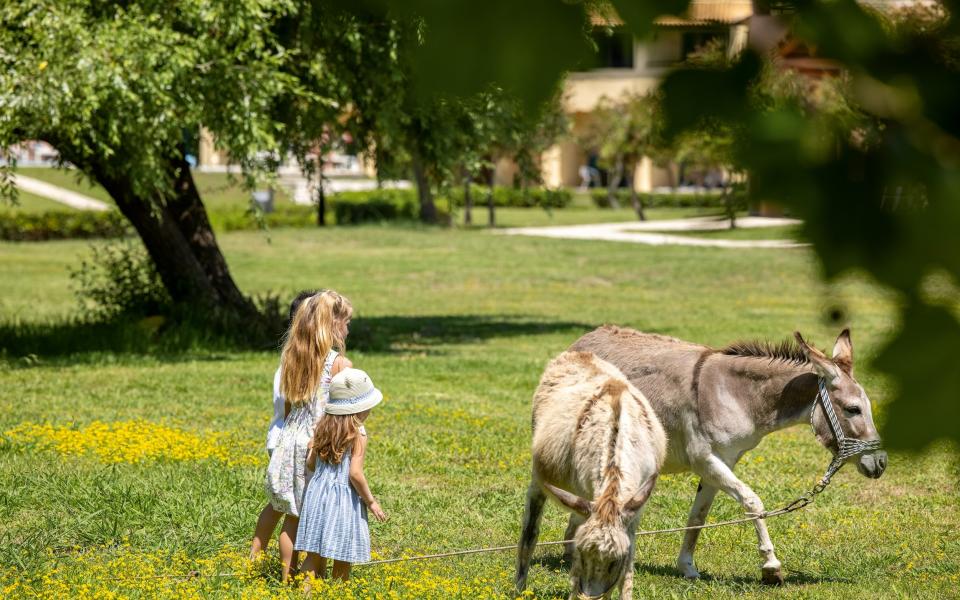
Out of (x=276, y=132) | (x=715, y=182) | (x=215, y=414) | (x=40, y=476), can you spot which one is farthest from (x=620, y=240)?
(x=715, y=182)

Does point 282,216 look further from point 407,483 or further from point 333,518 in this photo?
point 333,518

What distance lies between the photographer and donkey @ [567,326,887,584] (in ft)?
24.7

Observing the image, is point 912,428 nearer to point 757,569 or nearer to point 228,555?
point 228,555

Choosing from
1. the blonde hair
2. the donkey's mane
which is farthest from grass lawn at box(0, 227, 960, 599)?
the blonde hair

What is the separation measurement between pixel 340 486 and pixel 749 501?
2.52 metres

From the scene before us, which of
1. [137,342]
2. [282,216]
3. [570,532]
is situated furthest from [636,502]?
[282,216]

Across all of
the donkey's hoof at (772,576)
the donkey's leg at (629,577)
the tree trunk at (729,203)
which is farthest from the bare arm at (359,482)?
the tree trunk at (729,203)

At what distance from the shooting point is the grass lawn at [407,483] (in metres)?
6.73

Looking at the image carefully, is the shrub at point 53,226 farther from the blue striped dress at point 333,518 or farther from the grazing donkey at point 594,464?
the grazing donkey at point 594,464

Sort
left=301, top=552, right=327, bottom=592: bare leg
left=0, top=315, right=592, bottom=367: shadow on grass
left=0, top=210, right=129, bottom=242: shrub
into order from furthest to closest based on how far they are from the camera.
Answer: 1. left=0, top=210, right=129, bottom=242: shrub
2. left=0, top=315, right=592, bottom=367: shadow on grass
3. left=301, top=552, right=327, bottom=592: bare leg

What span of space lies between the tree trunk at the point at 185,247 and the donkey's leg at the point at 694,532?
1049 centimetres

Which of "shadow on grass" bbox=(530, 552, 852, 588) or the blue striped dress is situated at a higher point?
the blue striped dress

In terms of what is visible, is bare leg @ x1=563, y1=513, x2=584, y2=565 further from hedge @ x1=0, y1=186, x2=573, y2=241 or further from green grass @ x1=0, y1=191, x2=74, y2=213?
green grass @ x1=0, y1=191, x2=74, y2=213

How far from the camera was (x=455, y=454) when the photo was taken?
10.8 m
